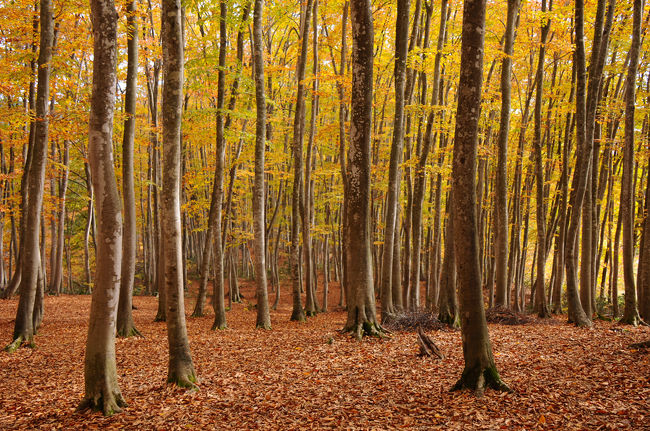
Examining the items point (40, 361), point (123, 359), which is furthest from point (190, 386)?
point (40, 361)

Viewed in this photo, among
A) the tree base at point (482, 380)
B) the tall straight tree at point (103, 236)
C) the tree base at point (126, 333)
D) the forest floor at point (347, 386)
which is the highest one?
the tall straight tree at point (103, 236)

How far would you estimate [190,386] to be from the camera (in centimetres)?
624

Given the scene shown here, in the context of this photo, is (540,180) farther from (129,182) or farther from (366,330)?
(129,182)

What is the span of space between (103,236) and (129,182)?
5684 millimetres

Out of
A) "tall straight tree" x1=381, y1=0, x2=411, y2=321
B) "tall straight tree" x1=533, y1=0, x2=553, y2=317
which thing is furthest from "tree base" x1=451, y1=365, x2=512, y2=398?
"tall straight tree" x1=533, y1=0, x2=553, y2=317

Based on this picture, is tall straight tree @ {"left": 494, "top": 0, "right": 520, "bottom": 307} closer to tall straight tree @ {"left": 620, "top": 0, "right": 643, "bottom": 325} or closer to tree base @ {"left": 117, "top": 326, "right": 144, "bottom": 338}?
tall straight tree @ {"left": 620, "top": 0, "right": 643, "bottom": 325}

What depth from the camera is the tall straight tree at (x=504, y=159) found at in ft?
38.4

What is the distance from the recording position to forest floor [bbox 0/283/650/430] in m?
4.84

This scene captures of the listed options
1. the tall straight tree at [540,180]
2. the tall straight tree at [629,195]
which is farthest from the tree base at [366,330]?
the tall straight tree at [540,180]

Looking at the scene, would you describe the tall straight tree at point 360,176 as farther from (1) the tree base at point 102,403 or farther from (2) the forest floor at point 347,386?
(1) the tree base at point 102,403

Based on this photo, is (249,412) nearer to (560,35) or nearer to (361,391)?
(361,391)

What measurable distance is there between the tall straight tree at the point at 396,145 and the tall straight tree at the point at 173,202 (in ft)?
20.7

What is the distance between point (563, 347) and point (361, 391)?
456cm

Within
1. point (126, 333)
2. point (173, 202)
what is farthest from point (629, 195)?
point (126, 333)
